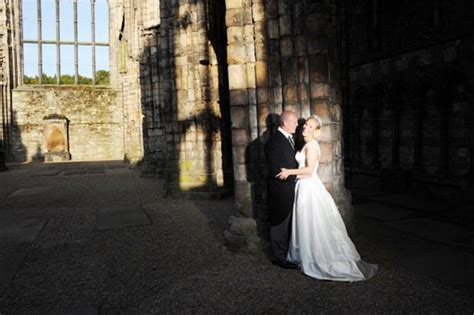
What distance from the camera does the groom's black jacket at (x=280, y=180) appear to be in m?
4.25

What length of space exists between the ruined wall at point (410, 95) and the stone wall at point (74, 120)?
20181 mm

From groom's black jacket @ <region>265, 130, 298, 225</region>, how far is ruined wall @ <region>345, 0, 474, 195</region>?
4238mm

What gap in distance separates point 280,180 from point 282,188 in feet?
0.29

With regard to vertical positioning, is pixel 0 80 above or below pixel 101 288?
above

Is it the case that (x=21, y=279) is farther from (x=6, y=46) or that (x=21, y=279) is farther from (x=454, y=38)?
(x=6, y=46)

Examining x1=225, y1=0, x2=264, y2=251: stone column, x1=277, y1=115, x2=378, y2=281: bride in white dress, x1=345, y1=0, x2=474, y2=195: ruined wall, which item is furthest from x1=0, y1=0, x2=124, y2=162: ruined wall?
x1=277, y1=115, x2=378, y2=281: bride in white dress

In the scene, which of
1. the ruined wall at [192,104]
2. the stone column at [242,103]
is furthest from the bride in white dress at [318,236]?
the ruined wall at [192,104]

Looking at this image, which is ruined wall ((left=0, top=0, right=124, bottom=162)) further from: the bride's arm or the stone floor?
the bride's arm

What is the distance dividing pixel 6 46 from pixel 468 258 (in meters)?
26.8

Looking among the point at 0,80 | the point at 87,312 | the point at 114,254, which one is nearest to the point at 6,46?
the point at 0,80

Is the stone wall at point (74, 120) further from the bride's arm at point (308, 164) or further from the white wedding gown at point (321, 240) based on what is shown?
the white wedding gown at point (321, 240)

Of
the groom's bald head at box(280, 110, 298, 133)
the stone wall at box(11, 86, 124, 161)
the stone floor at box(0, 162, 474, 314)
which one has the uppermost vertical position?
the stone wall at box(11, 86, 124, 161)

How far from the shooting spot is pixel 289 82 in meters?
4.90

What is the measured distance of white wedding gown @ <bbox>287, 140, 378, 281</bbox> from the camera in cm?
389
